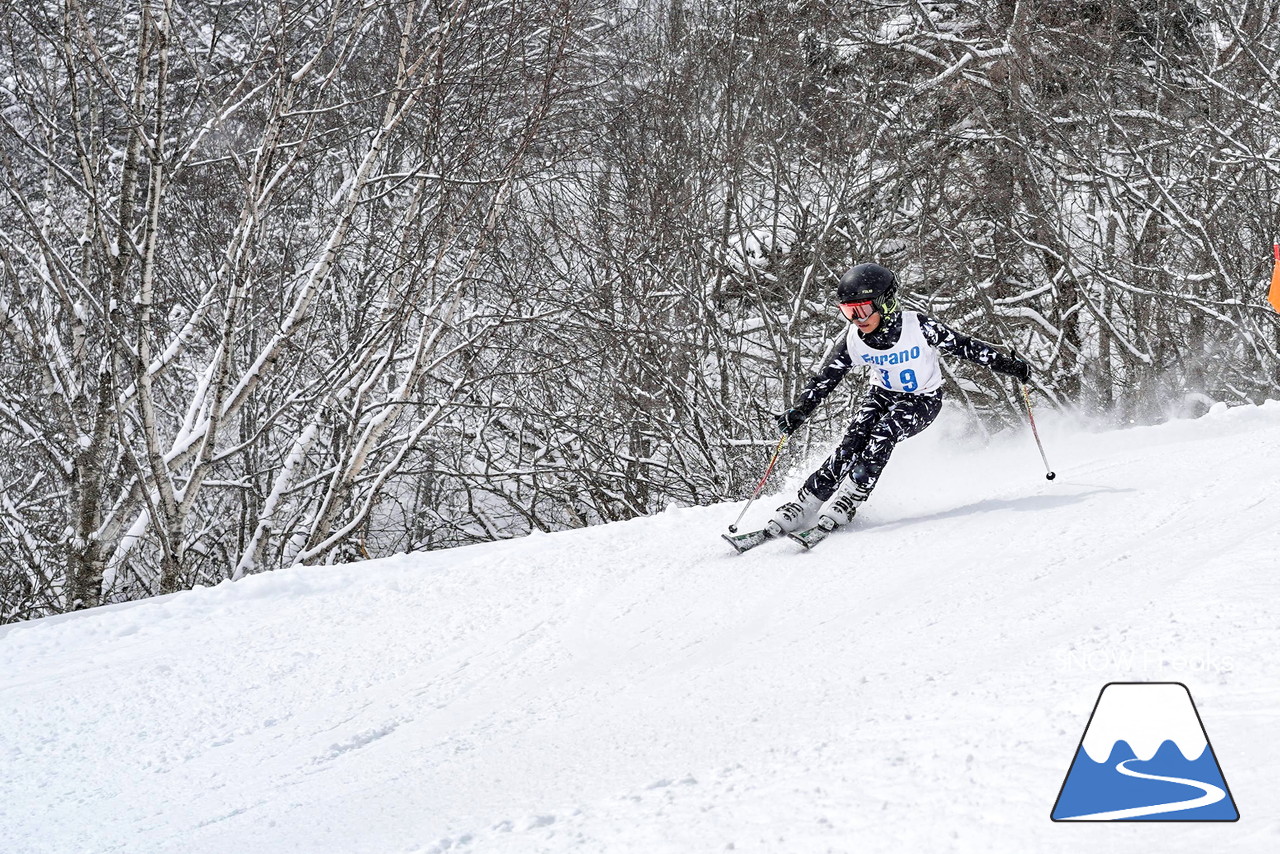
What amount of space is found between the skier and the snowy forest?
4418mm

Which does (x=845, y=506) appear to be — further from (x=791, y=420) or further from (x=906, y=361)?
(x=906, y=361)

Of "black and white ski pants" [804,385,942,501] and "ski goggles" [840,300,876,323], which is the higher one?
"ski goggles" [840,300,876,323]

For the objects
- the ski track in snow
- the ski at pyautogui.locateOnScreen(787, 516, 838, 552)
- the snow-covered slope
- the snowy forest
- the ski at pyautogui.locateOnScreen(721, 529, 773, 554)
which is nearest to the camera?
the ski track in snow

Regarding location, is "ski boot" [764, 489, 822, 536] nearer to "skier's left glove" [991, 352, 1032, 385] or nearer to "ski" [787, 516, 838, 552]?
"ski" [787, 516, 838, 552]

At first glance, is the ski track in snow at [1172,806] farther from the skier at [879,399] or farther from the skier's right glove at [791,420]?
the skier's right glove at [791,420]

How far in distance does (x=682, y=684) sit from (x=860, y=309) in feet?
9.04

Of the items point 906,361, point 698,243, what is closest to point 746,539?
point 906,361

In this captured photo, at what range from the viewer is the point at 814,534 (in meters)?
5.79

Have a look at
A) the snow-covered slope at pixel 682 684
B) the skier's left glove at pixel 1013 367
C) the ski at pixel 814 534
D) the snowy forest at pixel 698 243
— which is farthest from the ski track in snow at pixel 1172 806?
the snowy forest at pixel 698 243

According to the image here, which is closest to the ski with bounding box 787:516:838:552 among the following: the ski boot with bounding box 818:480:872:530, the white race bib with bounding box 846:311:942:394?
the ski boot with bounding box 818:480:872:530

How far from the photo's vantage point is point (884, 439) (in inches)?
232

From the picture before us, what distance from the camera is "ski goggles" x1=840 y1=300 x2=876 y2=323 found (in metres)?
5.75

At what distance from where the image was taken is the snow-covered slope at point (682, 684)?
8.22 feet

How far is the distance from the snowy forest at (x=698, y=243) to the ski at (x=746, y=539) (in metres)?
4.28
